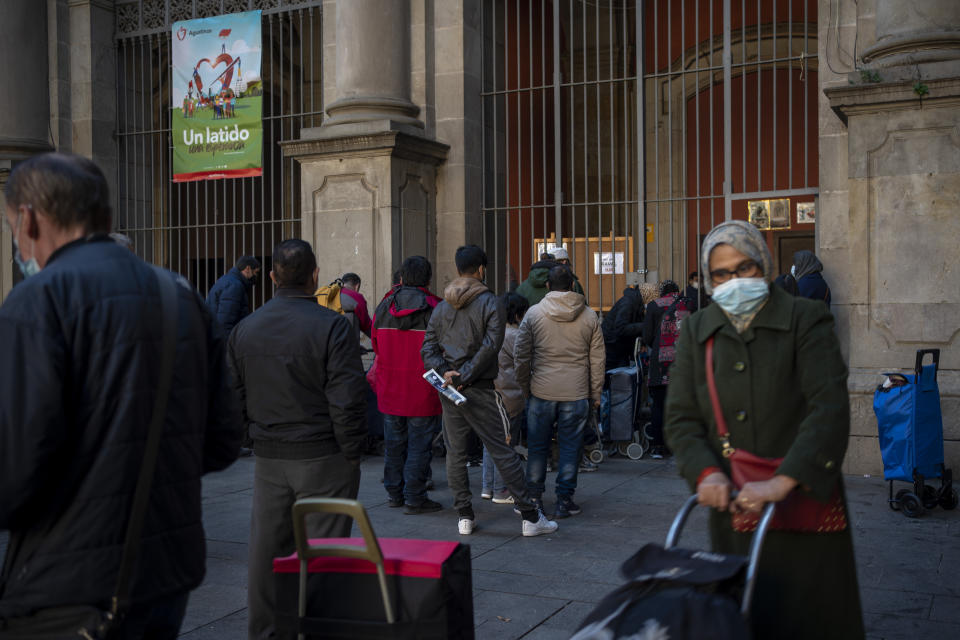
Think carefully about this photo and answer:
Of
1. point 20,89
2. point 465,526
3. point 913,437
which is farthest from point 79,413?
point 20,89

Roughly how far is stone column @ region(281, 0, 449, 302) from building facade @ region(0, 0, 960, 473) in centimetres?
2

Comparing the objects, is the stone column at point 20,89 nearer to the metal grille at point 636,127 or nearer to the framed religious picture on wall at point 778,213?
the metal grille at point 636,127

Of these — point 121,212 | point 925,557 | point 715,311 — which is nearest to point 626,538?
point 925,557

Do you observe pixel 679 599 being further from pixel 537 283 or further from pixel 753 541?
pixel 537 283

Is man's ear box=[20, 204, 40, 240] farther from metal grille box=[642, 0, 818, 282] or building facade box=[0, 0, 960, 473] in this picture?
metal grille box=[642, 0, 818, 282]

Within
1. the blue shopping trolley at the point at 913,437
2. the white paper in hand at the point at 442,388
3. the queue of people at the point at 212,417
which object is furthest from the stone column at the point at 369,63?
the queue of people at the point at 212,417

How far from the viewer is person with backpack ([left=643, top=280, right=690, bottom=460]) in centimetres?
974

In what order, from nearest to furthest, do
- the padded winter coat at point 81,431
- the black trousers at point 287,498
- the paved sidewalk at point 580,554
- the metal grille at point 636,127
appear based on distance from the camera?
the padded winter coat at point 81,431 < the black trousers at point 287,498 < the paved sidewalk at point 580,554 < the metal grille at point 636,127

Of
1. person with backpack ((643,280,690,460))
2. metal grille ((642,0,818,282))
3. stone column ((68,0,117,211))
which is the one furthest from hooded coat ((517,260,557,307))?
stone column ((68,0,117,211))

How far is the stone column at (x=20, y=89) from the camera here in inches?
538

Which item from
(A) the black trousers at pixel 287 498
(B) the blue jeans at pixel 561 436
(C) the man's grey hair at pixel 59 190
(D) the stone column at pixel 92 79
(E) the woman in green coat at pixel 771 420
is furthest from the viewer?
(D) the stone column at pixel 92 79

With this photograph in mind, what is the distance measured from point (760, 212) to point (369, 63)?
15.1 feet

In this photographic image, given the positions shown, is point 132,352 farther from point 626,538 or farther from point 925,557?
point 925,557

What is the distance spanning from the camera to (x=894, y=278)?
841 centimetres
